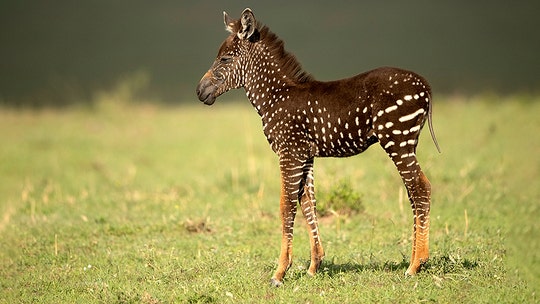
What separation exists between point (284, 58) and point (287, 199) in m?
1.55

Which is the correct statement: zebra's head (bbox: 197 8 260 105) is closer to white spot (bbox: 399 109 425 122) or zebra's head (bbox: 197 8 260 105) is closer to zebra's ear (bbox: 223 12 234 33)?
zebra's ear (bbox: 223 12 234 33)

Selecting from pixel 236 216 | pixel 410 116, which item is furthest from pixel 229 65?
pixel 236 216

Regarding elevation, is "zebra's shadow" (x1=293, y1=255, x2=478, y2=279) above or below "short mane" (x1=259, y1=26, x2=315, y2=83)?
below

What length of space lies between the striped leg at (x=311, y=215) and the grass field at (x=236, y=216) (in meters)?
0.16

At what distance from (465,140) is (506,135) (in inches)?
33.8

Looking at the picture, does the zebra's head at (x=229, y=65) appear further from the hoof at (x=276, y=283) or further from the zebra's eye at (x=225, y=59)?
the hoof at (x=276, y=283)

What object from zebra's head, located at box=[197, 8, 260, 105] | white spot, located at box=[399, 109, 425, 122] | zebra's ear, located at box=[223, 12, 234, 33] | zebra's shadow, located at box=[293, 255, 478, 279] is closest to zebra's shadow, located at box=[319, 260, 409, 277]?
zebra's shadow, located at box=[293, 255, 478, 279]

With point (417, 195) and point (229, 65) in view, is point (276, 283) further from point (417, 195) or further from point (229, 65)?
point (229, 65)

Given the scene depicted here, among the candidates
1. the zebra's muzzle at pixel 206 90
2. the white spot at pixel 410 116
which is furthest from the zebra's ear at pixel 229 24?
the white spot at pixel 410 116

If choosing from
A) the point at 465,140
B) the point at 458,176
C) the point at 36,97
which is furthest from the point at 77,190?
the point at 36,97

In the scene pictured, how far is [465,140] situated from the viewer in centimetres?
1645

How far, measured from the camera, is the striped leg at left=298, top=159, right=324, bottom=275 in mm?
8172

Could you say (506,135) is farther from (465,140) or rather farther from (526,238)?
(526,238)

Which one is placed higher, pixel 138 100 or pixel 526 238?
pixel 138 100
